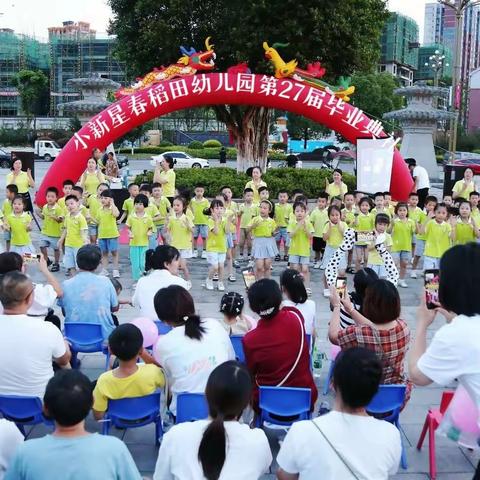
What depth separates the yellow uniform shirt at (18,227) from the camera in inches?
380

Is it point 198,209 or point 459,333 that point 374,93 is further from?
point 459,333

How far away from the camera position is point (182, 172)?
18047 millimetres

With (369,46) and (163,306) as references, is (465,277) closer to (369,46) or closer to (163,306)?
(163,306)

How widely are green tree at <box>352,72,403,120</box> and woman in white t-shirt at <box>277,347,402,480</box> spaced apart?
46169 mm

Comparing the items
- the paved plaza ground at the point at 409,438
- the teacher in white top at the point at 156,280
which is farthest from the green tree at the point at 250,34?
the teacher in white top at the point at 156,280

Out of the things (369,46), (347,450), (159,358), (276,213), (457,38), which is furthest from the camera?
(457,38)

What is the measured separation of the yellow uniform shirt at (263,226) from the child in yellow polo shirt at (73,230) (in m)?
2.51

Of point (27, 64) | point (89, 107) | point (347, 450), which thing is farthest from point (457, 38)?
point (27, 64)

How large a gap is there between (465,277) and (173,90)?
439 inches

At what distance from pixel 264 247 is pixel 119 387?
18.6 feet

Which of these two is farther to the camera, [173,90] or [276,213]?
[173,90]

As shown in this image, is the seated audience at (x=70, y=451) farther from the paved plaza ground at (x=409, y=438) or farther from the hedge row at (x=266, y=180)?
the hedge row at (x=266, y=180)

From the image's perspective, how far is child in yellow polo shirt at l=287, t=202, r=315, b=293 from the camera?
9312 millimetres

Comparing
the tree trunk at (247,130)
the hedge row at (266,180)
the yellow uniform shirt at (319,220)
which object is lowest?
the yellow uniform shirt at (319,220)
